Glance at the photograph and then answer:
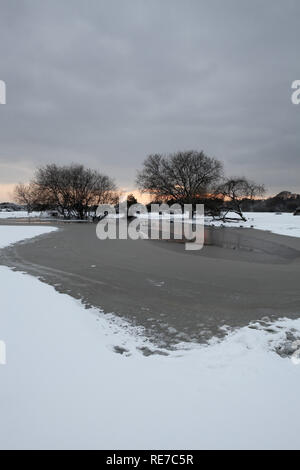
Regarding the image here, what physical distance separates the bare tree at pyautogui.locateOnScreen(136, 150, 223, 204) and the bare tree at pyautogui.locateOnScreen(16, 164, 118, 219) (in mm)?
12104

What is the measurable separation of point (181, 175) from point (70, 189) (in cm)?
2254

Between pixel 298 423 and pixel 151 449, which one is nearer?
pixel 151 449

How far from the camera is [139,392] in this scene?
8.92 feet

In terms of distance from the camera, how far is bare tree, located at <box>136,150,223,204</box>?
42.7 m

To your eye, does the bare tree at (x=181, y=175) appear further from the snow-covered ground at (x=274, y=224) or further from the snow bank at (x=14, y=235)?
the snow bank at (x=14, y=235)

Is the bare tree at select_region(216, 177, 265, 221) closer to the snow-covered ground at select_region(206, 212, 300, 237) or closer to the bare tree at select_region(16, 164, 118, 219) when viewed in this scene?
the snow-covered ground at select_region(206, 212, 300, 237)

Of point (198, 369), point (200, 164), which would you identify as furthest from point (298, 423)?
point (200, 164)

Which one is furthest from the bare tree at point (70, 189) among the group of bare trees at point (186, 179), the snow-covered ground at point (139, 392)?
the snow-covered ground at point (139, 392)

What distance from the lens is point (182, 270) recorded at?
8.30 metres

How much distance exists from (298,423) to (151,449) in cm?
147

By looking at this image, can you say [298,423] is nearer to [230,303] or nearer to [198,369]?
[198,369]

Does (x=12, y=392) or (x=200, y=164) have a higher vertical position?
(x=200, y=164)

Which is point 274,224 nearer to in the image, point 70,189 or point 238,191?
point 238,191
